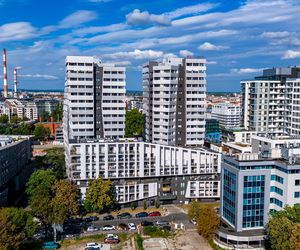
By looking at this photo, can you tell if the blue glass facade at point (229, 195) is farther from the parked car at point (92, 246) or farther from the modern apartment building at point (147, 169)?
the parked car at point (92, 246)

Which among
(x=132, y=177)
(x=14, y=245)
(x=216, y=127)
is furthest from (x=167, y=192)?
(x=216, y=127)

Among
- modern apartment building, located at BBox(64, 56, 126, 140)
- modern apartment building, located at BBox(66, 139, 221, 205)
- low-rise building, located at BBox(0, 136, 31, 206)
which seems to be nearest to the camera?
low-rise building, located at BBox(0, 136, 31, 206)

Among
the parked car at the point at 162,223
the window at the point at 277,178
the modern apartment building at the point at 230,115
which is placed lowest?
the parked car at the point at 162,223

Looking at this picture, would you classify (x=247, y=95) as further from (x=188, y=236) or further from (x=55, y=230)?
(x=55, y=230)

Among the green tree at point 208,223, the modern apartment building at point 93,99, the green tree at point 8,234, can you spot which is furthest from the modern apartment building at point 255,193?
the modern apartment building at point 93,99

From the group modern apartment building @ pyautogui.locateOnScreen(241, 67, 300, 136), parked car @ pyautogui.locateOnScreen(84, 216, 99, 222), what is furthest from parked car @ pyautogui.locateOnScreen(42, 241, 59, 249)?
modern apartment building @ pyautogui.locateOnScreen(241, 67, 300, 136)

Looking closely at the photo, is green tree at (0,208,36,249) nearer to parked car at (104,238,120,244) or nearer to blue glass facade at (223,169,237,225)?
parked car at (104,238,120,244)
